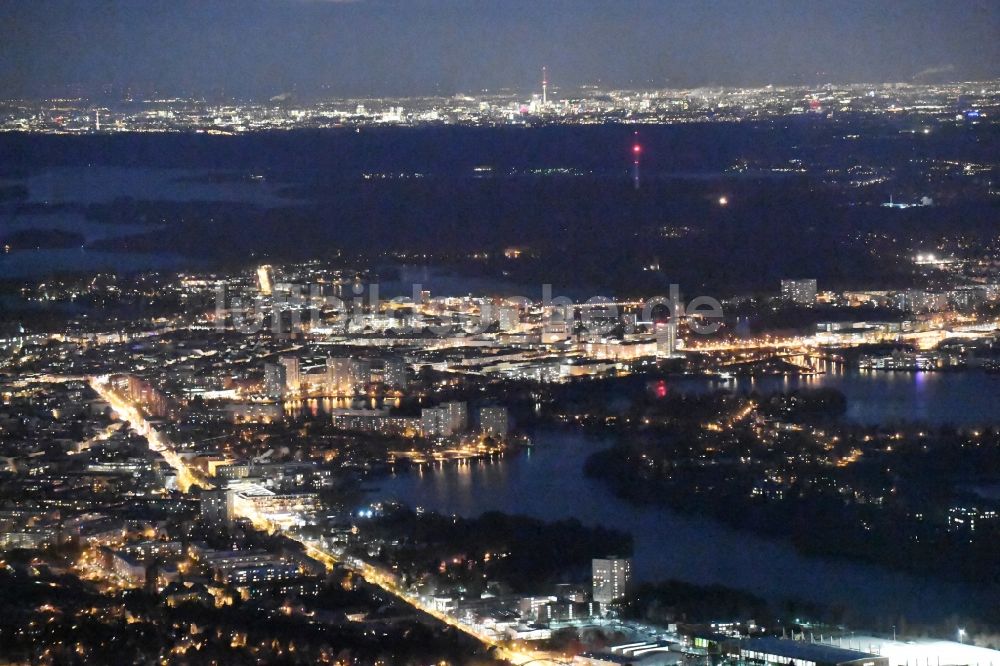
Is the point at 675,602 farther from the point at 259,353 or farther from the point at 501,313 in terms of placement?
the point at 501,313

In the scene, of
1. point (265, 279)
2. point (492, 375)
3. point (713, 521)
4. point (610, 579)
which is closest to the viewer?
point (610, 579)

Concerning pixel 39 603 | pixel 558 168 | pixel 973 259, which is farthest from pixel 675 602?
pixel 558 168

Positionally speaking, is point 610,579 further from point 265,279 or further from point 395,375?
point 265,279

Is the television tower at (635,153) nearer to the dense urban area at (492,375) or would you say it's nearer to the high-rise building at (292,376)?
the dense urban area at (492,375)

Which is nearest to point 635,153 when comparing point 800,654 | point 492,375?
point 492,375

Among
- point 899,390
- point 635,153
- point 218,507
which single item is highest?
point 635,153

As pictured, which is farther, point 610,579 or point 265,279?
point 265,279

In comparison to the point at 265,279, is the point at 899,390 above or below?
below
